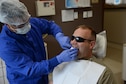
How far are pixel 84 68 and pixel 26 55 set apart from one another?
416 millimetres

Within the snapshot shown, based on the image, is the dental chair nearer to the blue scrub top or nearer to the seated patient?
the seated patient

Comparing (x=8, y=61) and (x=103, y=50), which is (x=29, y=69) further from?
(x=103, y=50)

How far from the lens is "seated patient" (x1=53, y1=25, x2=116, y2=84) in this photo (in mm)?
1214

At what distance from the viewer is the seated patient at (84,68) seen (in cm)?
121

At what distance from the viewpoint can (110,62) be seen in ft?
12.2

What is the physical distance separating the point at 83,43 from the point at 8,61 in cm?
52

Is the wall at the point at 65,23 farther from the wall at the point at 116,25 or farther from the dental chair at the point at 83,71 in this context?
the dental chair at the point at 83,71

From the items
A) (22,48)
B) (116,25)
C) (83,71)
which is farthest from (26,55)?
(116,25)

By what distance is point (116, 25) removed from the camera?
4.70 metres

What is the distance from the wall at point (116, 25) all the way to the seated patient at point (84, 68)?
3.37 meters

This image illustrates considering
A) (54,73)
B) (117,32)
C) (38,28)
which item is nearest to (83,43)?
(54,73)

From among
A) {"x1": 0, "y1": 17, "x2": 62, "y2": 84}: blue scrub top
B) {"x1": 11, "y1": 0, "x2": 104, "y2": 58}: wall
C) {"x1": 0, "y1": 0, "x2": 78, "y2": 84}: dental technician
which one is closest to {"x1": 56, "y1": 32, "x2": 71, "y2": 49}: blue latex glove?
{"x1": 0, "y1": 0, "x2": 78, "y2": 84}: dental technician

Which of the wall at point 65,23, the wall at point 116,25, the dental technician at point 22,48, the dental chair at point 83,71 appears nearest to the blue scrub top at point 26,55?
the dental technician at point 22,48

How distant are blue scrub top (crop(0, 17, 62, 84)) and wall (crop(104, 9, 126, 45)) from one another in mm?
3240
